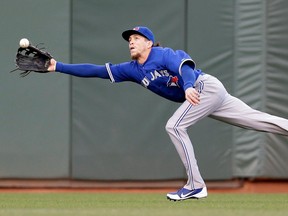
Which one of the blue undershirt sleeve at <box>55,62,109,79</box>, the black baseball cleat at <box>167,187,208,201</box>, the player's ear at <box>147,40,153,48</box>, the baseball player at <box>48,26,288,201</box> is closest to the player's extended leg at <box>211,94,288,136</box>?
the baseball player at <box>48,26,288,201</box>

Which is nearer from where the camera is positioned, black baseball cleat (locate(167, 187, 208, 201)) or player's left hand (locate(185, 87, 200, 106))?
player's left hand (locate(185, 87, 200, 106))

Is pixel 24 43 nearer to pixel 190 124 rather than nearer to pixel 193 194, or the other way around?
pixel 190 124

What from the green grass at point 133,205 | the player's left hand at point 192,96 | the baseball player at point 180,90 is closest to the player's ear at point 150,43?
the baseball player at point 180,90

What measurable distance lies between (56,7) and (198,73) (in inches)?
132

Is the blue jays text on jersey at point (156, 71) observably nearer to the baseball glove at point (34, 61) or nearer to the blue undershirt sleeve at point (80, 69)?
the blue undershirt sleeve at point (80, 69)

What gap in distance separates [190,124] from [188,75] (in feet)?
1.92

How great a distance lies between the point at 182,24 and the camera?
1160 cm

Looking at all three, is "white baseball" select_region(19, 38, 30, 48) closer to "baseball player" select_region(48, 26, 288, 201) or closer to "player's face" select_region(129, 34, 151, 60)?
"baseball player" select_region(48, 26, 288, 201)

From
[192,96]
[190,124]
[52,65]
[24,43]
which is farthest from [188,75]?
[24,43]

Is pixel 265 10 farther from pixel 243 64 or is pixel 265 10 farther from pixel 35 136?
pixel 35 136

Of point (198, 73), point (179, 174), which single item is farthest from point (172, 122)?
point (179, 174)

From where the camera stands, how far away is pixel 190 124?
8555 mm

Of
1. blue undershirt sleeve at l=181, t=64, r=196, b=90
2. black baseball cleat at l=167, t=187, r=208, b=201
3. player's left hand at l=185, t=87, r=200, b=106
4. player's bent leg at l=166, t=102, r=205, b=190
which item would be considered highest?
blue undershirt sleeve at l=181, t=64, r=196, b=90

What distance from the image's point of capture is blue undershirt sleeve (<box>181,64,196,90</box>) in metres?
8.07
